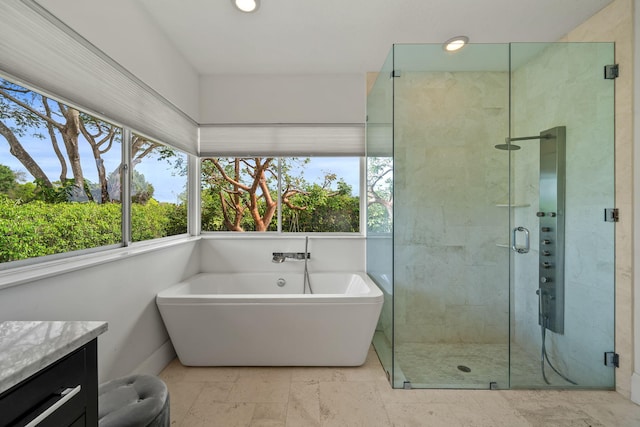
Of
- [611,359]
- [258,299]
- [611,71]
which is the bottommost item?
[611,359]

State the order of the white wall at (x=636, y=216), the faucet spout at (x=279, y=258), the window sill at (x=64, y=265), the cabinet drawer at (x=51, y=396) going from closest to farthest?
the cabinet drawer at (x=51, y=396), the window sill at (x=64, y=265), the white wall at (x=636, y=216), the faucet spout at (x=279, y=258)

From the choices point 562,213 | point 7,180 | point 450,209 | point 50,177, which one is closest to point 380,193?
point 450,209

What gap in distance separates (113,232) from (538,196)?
9.58ft

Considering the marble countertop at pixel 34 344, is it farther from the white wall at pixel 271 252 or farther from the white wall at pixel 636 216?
the white wall at pixel 636 216

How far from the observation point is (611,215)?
1.88 meters

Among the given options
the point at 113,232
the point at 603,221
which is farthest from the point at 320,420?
the point at 603,221

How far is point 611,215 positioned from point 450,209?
3.27ft

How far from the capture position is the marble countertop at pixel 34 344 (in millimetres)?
648

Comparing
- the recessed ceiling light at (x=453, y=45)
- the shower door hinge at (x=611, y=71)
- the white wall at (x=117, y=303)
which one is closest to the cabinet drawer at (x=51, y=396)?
the white wall at (x=117, y=303)

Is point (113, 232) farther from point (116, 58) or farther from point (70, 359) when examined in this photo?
point (70, 359)

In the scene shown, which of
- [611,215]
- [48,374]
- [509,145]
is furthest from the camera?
[509,145]

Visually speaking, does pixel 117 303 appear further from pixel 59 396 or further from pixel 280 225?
pixel 280 225

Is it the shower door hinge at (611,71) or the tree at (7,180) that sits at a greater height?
the shower door hinge at (611,71)

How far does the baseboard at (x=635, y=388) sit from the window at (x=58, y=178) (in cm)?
341
